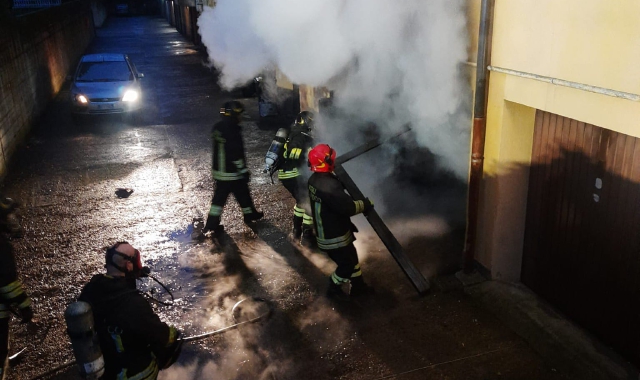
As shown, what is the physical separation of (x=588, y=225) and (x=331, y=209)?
2.15 meters

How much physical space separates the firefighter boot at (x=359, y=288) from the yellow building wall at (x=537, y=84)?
116 centimetres

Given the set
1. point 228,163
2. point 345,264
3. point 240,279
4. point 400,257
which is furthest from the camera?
point 228,163

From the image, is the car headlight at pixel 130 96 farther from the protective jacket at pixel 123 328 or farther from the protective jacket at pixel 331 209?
the protective jacket at pixel 123 328

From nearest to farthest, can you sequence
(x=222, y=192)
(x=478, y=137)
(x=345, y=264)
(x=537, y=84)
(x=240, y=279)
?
(x=537, y=84) → (x=478, y=137) → (x=345, y=264) → (x=240, y=279) → (x=222, y=192)

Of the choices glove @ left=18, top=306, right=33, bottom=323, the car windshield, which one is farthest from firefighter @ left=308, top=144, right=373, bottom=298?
the car windshield

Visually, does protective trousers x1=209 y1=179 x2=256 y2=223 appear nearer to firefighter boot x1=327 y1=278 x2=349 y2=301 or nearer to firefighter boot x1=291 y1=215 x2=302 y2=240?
firefighter boot x1=291 y1=215 x2=302 y2=240

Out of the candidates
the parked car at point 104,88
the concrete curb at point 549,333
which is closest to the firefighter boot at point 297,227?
the concrete curb at point 549,333

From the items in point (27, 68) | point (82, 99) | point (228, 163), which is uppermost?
point (27, 68)

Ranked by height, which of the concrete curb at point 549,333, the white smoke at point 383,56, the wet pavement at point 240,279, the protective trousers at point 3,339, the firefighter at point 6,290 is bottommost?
the wet pavement at point 240,279

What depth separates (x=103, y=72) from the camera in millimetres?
13414

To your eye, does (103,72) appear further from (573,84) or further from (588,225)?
(588,225)

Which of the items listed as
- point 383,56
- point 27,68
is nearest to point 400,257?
point 383,56

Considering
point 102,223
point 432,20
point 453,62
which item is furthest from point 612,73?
point 102,223

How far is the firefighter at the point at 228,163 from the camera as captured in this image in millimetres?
6348
